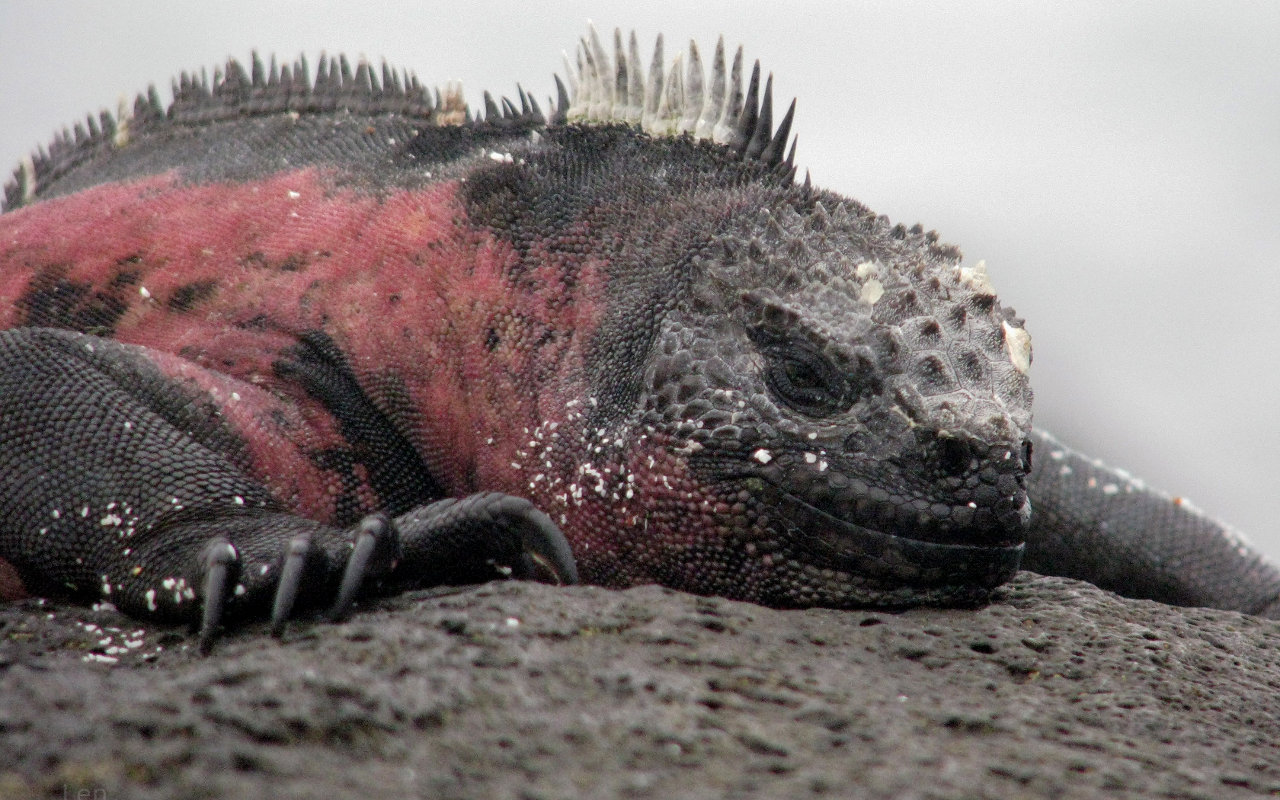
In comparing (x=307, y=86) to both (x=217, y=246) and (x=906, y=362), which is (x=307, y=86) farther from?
(x=906, y=362)

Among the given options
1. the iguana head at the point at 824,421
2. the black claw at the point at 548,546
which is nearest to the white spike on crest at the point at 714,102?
the iguana head at the point at 824,421

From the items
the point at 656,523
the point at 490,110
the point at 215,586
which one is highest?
the point at 490,110

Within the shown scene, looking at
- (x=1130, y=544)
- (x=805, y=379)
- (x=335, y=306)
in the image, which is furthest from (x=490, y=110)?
(x=1130, y=544)

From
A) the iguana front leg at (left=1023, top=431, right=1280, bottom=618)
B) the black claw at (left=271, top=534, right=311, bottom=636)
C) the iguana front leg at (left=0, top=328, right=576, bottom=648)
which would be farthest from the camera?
the iguana front leg at (left=1023, top=431, right=1280, bottom=618)

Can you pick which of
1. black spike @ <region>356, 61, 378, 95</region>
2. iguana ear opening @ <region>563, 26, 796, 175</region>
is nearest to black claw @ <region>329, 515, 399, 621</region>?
iguana ear opening @ <region>563, 26, 796, 175</region>

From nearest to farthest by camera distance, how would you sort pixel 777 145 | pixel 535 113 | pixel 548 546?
pixel 548 546
pixel 777 145
pixel 535 113

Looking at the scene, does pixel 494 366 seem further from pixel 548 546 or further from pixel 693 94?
pixel 693 94

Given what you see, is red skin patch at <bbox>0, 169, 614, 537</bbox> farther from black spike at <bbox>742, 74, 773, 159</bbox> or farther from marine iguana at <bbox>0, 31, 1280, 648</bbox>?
black spike at <bbox>742, 74, 773, 159</bbox>
